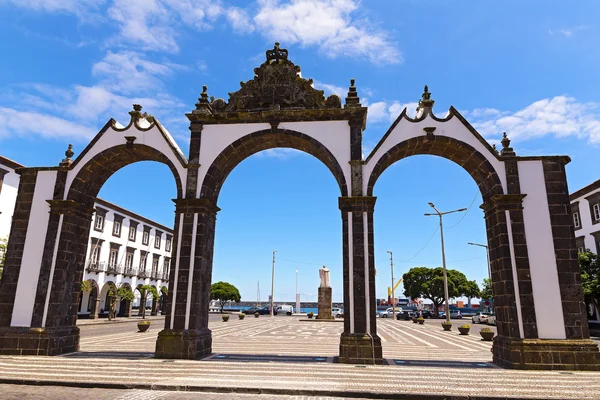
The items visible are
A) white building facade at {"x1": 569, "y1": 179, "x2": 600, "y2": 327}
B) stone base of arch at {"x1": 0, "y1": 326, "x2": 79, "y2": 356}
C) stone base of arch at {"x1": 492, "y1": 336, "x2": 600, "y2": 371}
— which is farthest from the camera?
white building facade at {"x1": 569, "y1": 179, "x2": 600, "y2": 327}

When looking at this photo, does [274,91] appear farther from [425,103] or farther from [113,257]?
[113,257]

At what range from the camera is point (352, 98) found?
12.3 metres

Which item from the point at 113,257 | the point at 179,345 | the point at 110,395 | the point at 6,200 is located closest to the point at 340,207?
the point at 179,345

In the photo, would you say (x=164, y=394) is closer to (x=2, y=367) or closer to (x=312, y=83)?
(x=2, y=367)

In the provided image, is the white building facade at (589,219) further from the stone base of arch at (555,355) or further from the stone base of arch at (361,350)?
the stone base of arch at (361,350)

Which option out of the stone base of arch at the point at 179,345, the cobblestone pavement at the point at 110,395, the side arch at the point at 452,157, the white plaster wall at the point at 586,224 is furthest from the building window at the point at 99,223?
the white plaster wall at the point at 586,224

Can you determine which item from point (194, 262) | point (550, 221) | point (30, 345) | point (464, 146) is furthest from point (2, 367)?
point (550, 221)

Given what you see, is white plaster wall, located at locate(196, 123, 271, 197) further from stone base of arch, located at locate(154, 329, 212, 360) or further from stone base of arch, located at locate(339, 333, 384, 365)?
stone base of arch, located at locate(339, 333, 384, 365)

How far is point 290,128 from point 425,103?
439 cm

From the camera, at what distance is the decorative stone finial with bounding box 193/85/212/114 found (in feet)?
42.1

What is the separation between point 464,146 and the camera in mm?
11766

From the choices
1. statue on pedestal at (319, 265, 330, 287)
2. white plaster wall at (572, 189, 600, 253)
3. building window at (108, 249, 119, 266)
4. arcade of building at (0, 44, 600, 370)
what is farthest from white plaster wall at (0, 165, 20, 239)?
white plaster wall at (572, 189, 600, 253)

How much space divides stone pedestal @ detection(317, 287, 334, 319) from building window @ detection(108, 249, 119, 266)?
66.2 feet

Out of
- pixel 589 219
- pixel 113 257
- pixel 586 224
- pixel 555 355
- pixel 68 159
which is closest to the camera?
pixel 555 355
